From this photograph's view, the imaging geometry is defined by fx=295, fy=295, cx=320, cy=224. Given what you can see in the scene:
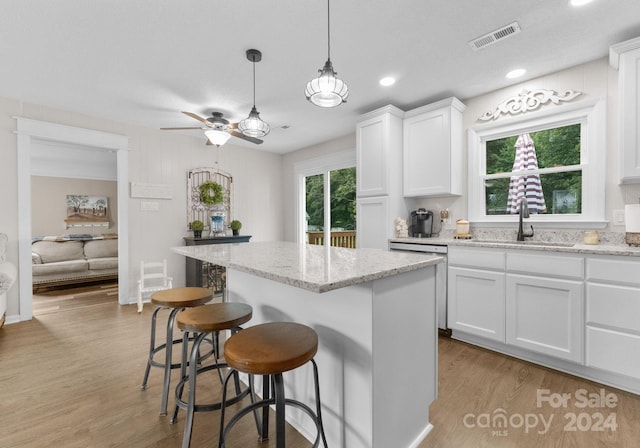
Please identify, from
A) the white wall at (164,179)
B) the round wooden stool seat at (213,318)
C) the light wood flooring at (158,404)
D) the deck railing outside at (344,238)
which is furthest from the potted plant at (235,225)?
the round wooden stool seat at (213,318)

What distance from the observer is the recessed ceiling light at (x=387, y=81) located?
9.27ft

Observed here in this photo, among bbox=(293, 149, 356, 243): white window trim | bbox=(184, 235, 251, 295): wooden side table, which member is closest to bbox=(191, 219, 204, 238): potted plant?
bbox=(184, 235, 251, 295): wooden side table

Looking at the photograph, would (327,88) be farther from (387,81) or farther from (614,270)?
(614,270)

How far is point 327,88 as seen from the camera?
1.74 meters

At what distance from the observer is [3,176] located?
3.23 metres

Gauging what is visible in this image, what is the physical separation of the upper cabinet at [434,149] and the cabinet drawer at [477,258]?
76 cm

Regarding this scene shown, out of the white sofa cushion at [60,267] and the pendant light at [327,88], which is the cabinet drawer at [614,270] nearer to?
the pendant light at [327,88]

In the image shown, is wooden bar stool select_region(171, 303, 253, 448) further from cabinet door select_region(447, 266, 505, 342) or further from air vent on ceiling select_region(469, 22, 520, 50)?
air vent on ceiling select_region(469, 22, 520, 50)

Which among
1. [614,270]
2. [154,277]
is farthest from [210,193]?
[614,270]

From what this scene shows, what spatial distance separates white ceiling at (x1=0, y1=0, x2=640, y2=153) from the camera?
191 centimetres

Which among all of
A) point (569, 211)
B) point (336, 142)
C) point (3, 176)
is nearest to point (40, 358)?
point (3, 176)

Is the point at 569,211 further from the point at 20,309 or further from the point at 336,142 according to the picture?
the point at 20,309

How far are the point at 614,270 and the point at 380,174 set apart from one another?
215 centimetres

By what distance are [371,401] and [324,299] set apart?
1.54 ft
